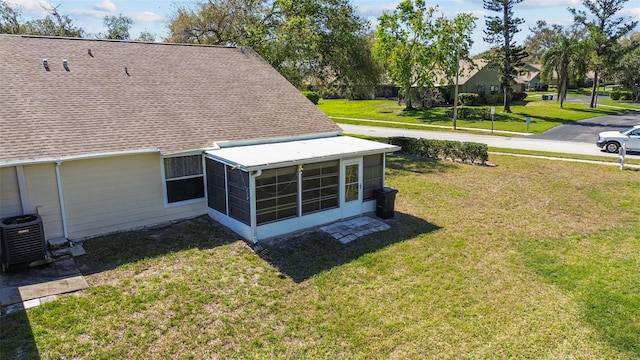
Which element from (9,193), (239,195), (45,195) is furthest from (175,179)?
(9,193)

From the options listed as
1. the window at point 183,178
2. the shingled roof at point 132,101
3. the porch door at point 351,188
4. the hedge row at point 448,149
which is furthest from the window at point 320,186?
the hedge row at point 448,149

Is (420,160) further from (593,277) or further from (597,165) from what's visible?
(593,277)

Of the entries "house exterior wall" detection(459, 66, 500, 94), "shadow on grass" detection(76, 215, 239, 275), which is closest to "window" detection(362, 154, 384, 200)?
"shadow on grass" detection(76, 215, 239, 275)

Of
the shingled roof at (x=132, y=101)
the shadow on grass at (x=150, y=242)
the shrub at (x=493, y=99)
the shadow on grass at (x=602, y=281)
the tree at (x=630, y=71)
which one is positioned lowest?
the shadow on grass at (x=602, y=281)

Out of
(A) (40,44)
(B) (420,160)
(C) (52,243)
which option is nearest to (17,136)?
(C) (52,243)

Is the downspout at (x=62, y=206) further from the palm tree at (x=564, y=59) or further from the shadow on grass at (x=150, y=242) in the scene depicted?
the palm tree at (x=564, y=59)

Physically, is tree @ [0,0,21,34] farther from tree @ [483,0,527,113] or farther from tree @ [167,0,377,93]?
tree @ [483,0,527,113]
